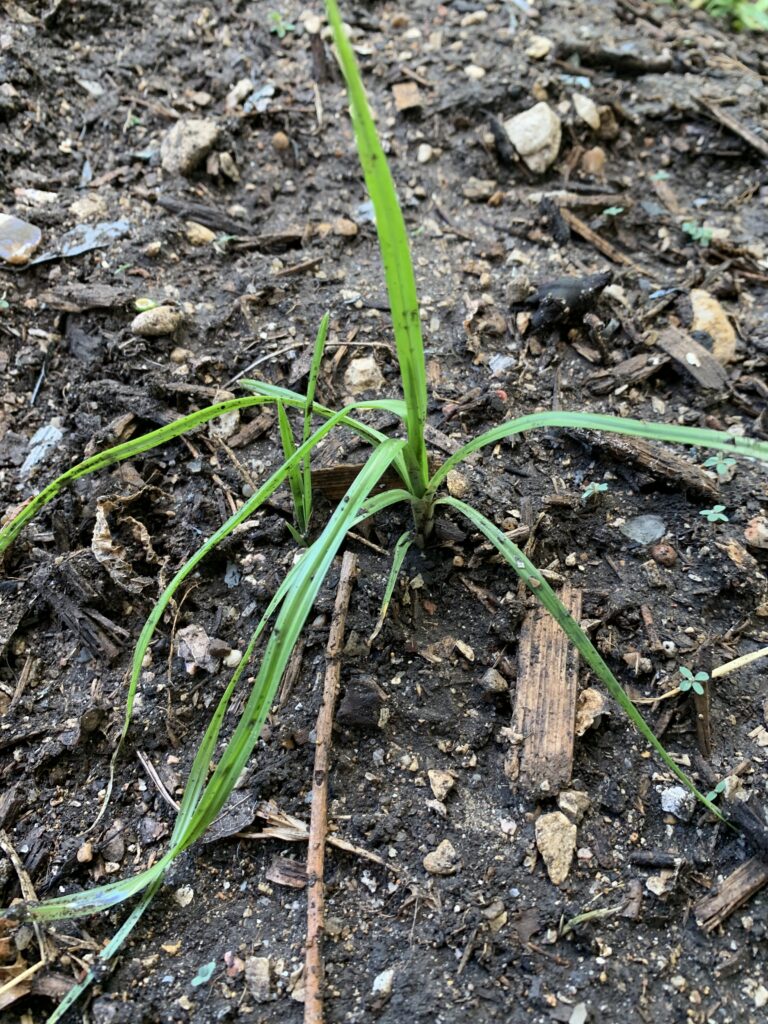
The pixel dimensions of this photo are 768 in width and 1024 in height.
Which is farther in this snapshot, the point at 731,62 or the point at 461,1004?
the point at 731,62

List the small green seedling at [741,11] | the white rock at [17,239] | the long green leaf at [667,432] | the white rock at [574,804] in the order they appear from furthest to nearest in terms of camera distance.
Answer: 1. the small green seedling at [741,11]
2. the white rock at [17,239]
3. the white rock at [574,804]
4. the long green leaf at [667,432]

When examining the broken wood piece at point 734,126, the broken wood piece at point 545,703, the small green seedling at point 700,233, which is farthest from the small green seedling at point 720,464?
the broken wood piece at point 734,126

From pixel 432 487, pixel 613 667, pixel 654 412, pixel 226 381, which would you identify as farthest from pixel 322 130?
pixel 613 667

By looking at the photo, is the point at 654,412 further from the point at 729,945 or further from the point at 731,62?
the point at 731,62

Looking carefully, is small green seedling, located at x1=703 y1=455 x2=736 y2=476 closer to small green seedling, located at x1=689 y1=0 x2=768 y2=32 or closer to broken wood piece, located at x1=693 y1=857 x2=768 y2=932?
broken wood piece, located at x1=693 y1=857 x2=768 y2=932

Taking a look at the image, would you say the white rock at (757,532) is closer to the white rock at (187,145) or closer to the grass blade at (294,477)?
the grass blade at (294,477)

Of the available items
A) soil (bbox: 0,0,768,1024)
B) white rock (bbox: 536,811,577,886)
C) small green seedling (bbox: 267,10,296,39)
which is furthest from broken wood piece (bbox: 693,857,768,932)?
small green seedling (bbox: 267,10,296,39)
